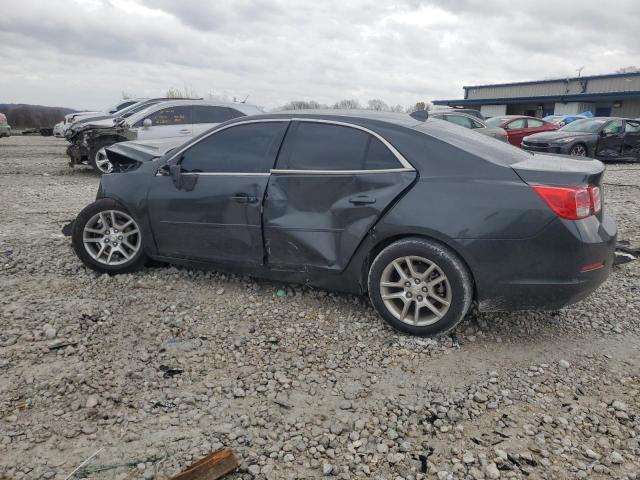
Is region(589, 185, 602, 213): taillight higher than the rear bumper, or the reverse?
region(589, 185, 602, 213): taillight

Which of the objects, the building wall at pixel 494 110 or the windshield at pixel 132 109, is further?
the building wall at pixel 494 110

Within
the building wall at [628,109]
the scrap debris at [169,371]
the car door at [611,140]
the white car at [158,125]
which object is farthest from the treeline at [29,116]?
the building wall at [628,109]

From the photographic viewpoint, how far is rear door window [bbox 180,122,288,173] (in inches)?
157

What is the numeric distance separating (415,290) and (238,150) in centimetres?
185

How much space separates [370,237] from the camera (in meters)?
3.54

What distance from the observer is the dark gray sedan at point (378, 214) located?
3.19 meters

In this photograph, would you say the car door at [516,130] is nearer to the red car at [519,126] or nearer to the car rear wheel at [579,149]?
the red car at [519,126]

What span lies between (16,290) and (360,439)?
131 inches

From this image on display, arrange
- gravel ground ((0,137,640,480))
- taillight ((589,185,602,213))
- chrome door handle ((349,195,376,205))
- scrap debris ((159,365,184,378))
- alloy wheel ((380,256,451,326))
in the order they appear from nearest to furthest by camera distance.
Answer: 1. gravel ground ((0,137,640,480))
2. scrap debris ((159,365,184,378))
3. taillight ((589,185,602,213))
4. alloy wheel ((380,256,451,326))
5. chrome door handle ((349,195,376,205))

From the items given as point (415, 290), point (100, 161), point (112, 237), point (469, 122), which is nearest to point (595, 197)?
point (415, 290)

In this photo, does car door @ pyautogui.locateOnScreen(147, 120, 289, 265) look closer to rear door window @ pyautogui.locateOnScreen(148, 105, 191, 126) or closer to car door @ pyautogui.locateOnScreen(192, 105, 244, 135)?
car door @ pyautogui.locateOnScreen(192, 105, 244, 135)

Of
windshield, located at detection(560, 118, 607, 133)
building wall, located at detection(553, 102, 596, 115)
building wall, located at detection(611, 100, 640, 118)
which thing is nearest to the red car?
windshield, located at detection(560, 118, 607, 133)

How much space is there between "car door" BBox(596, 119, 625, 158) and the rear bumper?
13.1 meters

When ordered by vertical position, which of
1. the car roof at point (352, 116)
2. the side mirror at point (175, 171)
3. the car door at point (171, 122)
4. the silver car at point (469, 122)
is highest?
the silver car at point (469, 122)
